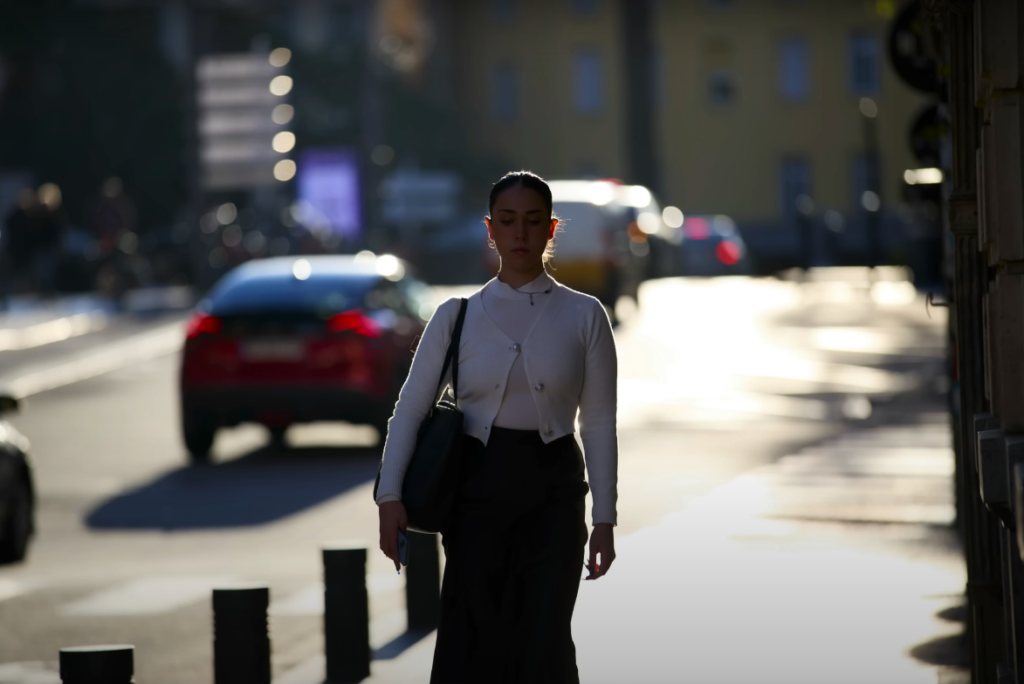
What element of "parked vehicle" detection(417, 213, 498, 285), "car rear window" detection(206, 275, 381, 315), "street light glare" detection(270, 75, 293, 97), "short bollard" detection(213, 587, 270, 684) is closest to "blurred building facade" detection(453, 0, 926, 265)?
"parked vehicle" detection(417, 213, 498, 285)

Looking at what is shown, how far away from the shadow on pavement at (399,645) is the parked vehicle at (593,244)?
22.1 m

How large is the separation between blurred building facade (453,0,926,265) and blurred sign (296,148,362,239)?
34518 millimetres

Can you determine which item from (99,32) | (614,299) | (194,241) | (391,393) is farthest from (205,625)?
(99,32)

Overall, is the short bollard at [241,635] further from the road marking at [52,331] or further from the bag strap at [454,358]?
the road marking at [52,331]

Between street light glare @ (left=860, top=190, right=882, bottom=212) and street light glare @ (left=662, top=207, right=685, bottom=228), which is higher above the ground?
street light glare @ (left=662, top=207, right=685, bottom=228)

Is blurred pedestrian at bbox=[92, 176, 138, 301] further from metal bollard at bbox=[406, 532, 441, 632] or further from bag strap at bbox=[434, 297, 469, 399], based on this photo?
bag strap at bbox=[434, 297, 469, 399]

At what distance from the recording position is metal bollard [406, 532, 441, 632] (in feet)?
29.6

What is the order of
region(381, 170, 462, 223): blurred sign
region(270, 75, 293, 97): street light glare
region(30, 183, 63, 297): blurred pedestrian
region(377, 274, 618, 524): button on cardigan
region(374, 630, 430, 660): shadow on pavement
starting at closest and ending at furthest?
region(377, 274, 618, 524): button on cardigan, region(374, 630, 430, 660): shadow on pavement, region(30, 183, 63, 297): blurred pedestrian, region(270, 75, 293, 97): street light glare, region(381, 170, 462, 223): blurred sign

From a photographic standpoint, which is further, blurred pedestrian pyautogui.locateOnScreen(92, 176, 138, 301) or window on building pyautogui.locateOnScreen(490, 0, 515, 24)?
window on building pyautogui.locateOnScreen(490, 0, 515, 24)

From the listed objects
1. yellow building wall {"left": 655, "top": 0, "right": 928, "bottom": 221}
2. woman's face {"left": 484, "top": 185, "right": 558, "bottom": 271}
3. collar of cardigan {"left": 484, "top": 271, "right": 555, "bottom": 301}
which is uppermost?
yellow building wall {"left": 655, "top": 0, "right": 928, "bottom": 221}

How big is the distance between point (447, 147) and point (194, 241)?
33.5 metres

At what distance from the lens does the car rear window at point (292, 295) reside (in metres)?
17.4

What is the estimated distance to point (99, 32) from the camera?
56625 millimetres

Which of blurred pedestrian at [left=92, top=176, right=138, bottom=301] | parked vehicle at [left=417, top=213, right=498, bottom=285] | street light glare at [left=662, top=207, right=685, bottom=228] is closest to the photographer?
blurred pedestrian at [left=92, top=176, right=138, bottom=301]
